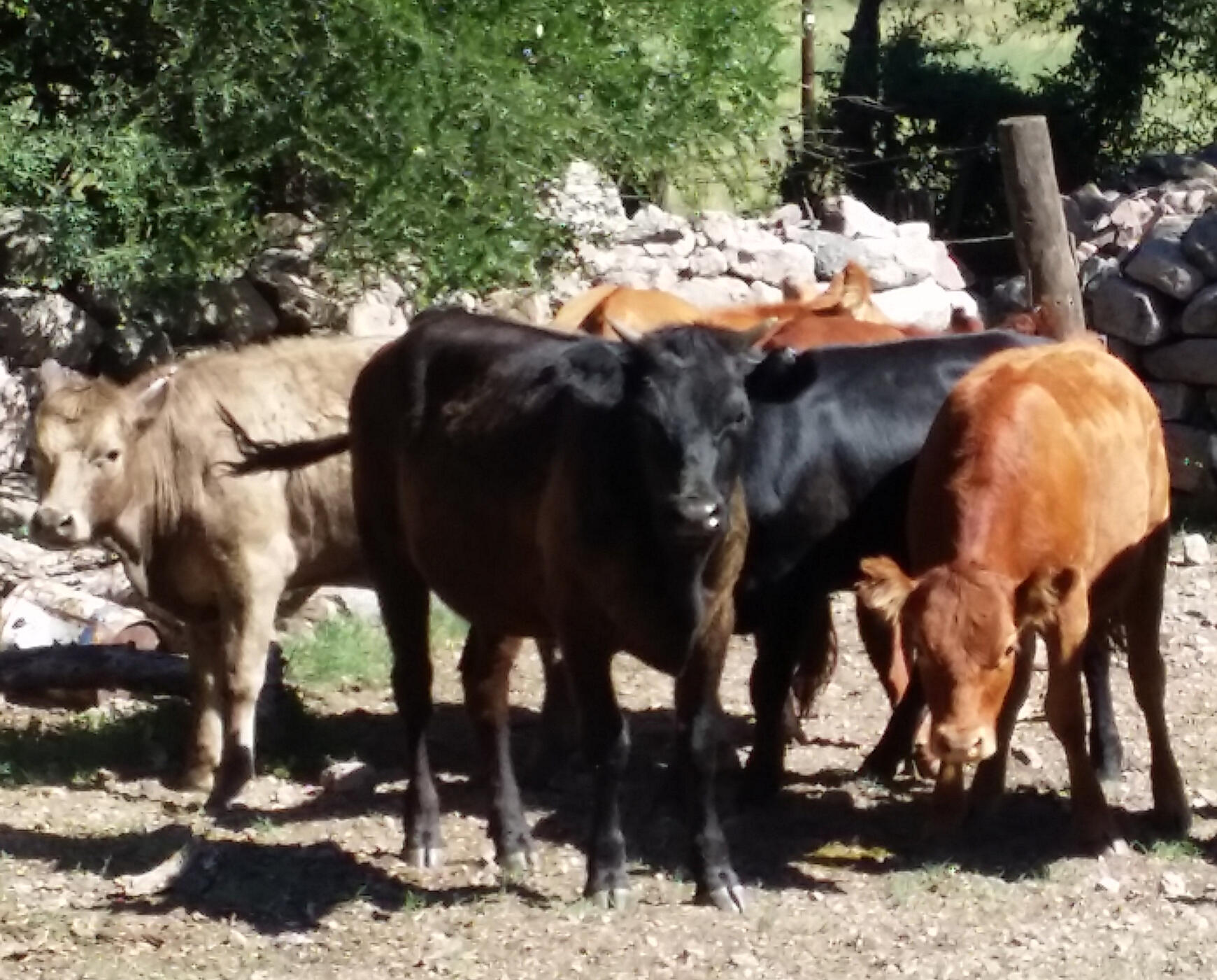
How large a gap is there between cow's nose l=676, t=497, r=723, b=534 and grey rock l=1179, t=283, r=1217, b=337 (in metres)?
7.28

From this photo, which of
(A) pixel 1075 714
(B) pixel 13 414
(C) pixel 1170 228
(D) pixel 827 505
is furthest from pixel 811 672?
(C) pixel 1170 228

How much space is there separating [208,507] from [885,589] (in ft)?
9.67

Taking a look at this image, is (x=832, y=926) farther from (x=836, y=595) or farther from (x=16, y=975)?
(x=836, y=595)

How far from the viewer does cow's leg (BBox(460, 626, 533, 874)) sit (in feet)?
22.8

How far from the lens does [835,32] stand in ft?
90.5

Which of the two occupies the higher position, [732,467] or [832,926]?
[732,467]

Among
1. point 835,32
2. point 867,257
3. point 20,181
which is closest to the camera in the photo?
point 20,181

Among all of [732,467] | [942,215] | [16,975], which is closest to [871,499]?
[732,467]

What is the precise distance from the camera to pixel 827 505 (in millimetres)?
7598

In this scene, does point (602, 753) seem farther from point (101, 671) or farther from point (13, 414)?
point (13, 414)

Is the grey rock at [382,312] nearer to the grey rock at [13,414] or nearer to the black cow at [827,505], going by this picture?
the grey rock at [13,414]

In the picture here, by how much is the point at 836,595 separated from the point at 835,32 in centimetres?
1824

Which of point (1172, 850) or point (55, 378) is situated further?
point (55, 378)

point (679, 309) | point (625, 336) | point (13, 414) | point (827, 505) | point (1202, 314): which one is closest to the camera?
point (625, 336)
